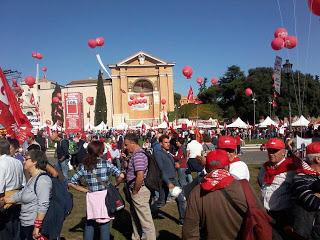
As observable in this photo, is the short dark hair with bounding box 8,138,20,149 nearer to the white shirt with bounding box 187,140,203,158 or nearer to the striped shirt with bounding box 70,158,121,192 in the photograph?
the striped shirt with bounding box 70,158,121,192

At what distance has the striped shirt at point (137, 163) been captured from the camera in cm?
562

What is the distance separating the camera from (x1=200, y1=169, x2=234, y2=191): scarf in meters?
3.28

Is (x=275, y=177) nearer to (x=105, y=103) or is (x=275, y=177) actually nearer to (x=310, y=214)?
(x=310, y=214)

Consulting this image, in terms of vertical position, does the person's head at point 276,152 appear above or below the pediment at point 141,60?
below

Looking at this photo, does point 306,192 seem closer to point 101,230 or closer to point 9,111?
point 101,230

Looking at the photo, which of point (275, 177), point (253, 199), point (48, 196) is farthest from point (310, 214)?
point (48, 196)

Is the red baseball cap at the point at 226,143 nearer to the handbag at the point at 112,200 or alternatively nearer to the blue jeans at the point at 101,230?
the handbag at the point at 112,200

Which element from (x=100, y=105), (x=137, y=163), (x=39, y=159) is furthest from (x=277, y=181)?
(x=100, y=105)

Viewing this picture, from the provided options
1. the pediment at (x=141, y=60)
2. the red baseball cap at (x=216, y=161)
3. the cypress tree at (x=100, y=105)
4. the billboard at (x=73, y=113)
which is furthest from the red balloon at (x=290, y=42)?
the pediment at (x=141, y=60)

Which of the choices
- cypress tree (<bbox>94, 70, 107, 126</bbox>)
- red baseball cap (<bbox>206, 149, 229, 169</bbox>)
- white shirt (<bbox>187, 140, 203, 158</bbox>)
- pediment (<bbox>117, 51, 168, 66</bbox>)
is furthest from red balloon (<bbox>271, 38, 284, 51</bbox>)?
pediment (<bbox>117, 51, 168, 66</bbox>)

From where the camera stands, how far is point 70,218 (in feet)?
28.6

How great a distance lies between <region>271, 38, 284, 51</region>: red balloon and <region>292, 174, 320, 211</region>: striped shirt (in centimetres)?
1149

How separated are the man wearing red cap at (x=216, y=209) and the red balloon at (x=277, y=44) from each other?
11.9 meters

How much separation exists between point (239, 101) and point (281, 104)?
789cm
